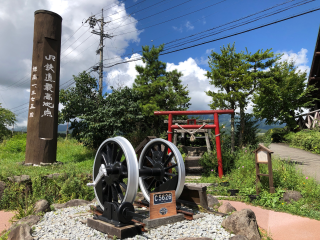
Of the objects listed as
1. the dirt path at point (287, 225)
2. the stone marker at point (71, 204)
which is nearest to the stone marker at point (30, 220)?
the stone marker at point (71, 204)

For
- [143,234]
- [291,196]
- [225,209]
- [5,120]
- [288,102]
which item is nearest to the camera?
[143,234]

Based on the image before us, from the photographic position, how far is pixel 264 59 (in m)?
12.1

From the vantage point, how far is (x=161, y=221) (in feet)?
15.0

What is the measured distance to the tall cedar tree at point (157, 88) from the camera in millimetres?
14070

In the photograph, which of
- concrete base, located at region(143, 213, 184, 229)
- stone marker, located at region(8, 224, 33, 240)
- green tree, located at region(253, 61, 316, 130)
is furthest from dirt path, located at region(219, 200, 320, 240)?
green tree, located at region(253, 61, 316, 130)

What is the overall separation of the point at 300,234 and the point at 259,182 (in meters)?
2.66

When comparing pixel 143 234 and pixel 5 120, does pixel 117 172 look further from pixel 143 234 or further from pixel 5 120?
pixel 5 120

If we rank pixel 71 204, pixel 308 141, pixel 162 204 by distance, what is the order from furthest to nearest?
pixel 308 141, pixel 71 204, pixel 162 204

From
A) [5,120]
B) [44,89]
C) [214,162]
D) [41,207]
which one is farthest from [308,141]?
[5,120]

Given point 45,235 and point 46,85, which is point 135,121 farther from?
point 45,235

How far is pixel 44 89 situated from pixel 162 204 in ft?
24.8

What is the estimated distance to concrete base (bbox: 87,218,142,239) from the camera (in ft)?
13.0

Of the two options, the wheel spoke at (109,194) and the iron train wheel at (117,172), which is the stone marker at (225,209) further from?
the wheel spoke at (109,194)

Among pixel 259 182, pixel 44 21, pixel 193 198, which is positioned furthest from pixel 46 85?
pixel 259 182
